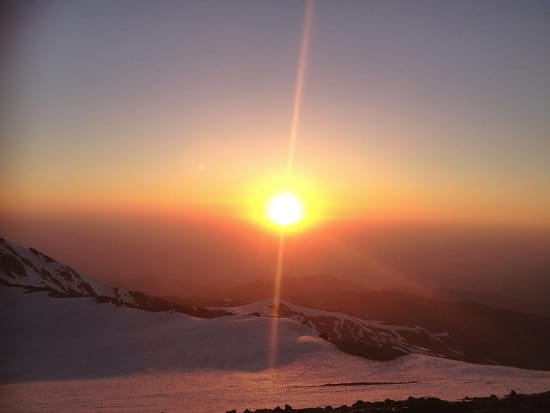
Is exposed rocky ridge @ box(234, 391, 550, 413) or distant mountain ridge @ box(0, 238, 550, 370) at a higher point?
exposed rocky ridge @ box(234, 391, 550, 413)

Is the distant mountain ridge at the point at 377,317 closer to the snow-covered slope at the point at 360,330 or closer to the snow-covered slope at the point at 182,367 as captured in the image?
the snow-covered slope at the point at 360,330

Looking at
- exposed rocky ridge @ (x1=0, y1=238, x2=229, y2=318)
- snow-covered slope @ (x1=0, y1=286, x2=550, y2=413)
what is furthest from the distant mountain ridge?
snow-covered slope @ (x1=0, y1=286, x2=550, y2=413)

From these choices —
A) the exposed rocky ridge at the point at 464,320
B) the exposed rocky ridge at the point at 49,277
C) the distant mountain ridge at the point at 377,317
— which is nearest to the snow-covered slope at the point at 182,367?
the distant mountain ridge at the point at 377,317

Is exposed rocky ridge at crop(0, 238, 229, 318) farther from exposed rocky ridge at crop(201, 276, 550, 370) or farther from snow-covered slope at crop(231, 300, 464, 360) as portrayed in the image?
exposed rocky ridge at crop(201, 276, 550, 370)

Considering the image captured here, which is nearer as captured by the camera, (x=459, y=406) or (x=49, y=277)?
(x=459, y=406)

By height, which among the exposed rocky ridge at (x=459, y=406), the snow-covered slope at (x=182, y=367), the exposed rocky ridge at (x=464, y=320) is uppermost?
the exposed rocky ridge at (x=459, y=406)

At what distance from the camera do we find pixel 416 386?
24906mm

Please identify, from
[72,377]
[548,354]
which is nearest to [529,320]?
[548,354]

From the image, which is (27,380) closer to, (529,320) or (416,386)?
(416,386)

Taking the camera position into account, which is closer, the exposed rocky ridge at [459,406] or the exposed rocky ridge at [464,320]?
the exposed rocky ridge at [459,406]

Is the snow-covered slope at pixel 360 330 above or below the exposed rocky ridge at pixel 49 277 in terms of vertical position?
below

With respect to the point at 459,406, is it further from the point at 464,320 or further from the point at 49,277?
the point at 464,320

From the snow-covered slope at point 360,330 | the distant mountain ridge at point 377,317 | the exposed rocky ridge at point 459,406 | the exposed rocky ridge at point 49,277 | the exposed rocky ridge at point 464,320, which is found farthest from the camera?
the exposed rocky ridge at point 464,320

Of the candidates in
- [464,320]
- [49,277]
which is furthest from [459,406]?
[464,320]
